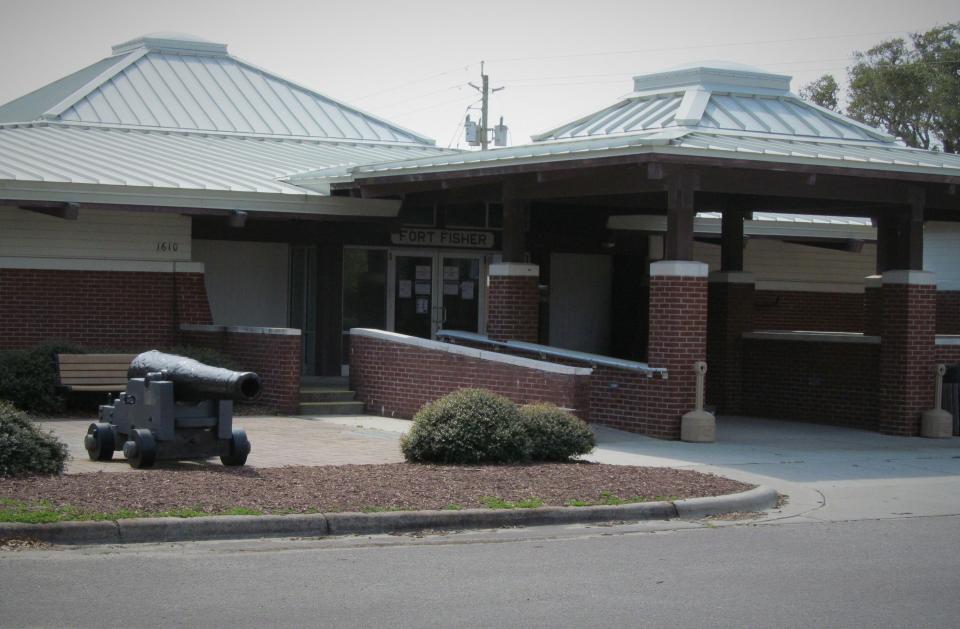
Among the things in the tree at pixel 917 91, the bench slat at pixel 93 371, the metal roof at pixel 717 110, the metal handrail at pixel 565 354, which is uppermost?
the tree at pixel 917 91

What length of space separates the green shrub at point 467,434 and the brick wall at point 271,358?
5668 millimetres

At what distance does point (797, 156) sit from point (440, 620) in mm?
10644

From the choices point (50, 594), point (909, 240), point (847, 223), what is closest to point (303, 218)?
point (909, 240)

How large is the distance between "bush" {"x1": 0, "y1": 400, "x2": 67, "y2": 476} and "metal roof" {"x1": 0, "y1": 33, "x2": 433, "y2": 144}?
1505cm

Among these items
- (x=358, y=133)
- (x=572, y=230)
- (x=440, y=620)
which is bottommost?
(x=440, y=620)

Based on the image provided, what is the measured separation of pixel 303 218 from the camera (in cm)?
2094

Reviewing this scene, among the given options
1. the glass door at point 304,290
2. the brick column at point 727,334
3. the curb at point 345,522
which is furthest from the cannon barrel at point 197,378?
the brick column at point 727,334

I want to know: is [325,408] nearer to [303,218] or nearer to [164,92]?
[303,218]

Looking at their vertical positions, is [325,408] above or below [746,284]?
below

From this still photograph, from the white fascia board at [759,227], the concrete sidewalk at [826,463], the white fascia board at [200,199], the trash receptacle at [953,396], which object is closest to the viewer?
the concrete sidewalk at [826,463]

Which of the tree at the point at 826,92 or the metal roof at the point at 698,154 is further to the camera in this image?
the tree at the point at 826,92

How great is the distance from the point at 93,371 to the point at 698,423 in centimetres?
827

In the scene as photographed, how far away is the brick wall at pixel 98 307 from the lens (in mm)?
19188

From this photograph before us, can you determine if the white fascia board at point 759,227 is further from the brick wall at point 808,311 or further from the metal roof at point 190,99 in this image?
the metal roof at point 190,99
